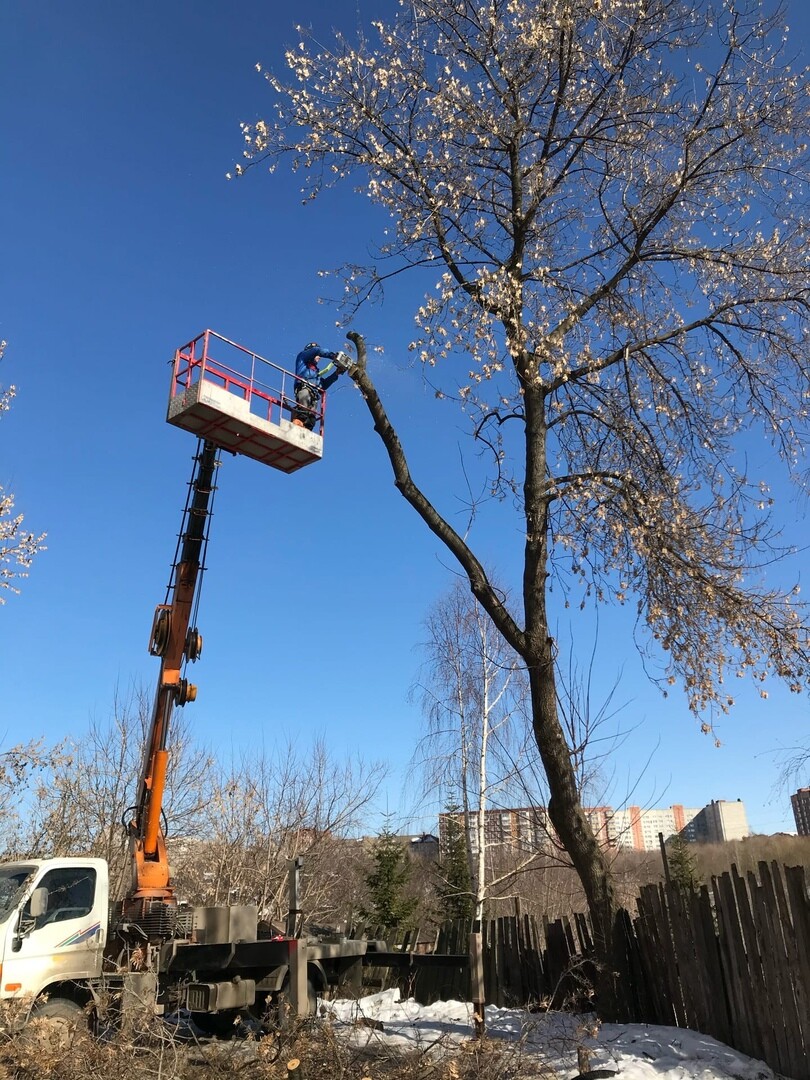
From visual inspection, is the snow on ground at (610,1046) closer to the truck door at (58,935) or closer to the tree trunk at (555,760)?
the tree trunk at (555,760)

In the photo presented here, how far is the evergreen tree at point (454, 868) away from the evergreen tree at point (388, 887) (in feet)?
4.28

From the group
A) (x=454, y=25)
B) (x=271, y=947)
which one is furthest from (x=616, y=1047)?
(x=454, y=25)

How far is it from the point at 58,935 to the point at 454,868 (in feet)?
66.4

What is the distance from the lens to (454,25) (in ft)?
35.5

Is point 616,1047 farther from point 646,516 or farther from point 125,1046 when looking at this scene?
point 646,516

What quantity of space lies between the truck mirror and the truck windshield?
20 cm

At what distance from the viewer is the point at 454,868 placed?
27.7 meters

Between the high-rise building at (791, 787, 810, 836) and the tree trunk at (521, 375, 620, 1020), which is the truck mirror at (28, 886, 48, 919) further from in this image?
the high-rise building at (791, 787, 810, 836)

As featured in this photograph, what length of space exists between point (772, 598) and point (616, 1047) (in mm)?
5291

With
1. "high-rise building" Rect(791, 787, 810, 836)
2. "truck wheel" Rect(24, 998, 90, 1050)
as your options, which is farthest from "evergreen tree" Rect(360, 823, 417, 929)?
"truck wheel" Rect(24, 998, 90, 1050)

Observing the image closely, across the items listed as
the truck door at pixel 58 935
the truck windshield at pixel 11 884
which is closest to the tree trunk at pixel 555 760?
the truck door at pixel 58 935

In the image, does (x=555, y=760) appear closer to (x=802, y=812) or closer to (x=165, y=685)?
(x=165, y=685)

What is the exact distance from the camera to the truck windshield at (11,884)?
9195 mm

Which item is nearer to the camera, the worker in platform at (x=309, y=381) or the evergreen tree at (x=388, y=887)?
the worker in platform at (x=309, y=381)
